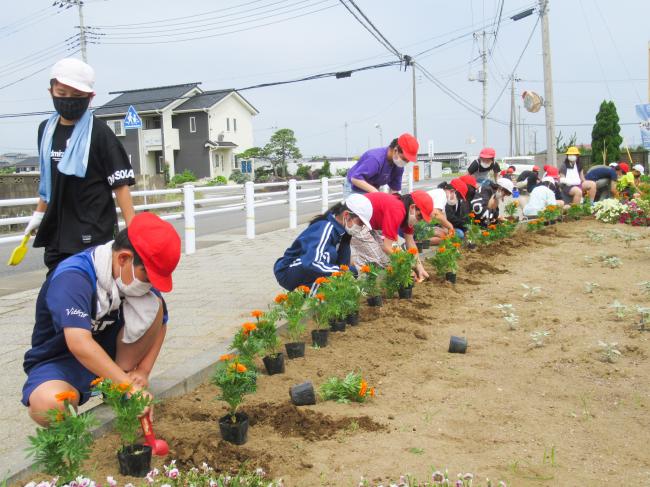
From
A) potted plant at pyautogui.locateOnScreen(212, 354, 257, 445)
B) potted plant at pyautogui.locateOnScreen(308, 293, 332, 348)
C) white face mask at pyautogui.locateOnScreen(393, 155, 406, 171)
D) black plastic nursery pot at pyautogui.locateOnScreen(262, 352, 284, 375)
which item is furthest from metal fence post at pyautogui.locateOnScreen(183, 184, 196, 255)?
potted plant at pyautogui.locateOnScreen(212, 354, 257, 445)

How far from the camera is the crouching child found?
9.23 ft

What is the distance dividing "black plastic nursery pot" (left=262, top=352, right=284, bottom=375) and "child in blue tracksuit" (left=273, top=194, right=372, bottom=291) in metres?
1.27

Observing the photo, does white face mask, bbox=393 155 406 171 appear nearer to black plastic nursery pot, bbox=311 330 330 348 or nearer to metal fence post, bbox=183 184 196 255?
black plastic nursery pot, bbox=311 330 330 348

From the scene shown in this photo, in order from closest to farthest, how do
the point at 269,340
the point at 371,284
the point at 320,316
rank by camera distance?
the point at 269,340 → the point at 320,316 → the point at 371,284

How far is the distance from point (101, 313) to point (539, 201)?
1065cm

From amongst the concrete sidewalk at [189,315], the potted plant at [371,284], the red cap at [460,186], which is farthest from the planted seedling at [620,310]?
the red cap at [460,186]

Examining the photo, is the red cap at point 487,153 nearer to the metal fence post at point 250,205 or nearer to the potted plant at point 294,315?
the metal fence post at point 250,205

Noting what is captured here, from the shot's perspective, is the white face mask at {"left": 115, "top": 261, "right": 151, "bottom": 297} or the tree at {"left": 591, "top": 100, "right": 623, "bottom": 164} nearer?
the white face mask at {"left": 115, "top": 261, "right": 151, "bottom": 297}

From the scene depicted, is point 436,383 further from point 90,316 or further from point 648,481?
point 90,316

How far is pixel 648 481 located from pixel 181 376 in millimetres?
2416

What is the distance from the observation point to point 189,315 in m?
6.00

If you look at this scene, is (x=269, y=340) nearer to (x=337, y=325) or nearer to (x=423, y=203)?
(x=337, y=325)

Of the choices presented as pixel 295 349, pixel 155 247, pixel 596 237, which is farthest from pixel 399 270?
pixel 596 237

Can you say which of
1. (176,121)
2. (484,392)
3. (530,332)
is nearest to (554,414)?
(484,392)
